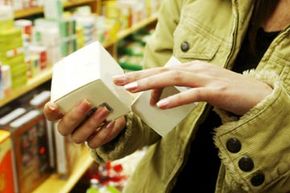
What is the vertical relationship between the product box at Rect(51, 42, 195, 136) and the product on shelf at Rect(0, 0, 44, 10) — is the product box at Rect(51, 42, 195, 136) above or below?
above

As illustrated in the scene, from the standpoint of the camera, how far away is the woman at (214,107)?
657 mm

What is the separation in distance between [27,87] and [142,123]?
73 cm

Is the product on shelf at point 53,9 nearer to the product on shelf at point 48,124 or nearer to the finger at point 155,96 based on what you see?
the product on shelf at point 48,124

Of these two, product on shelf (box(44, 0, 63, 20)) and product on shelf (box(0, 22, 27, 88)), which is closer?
product on shelf (box(0, 22, 27, 88))

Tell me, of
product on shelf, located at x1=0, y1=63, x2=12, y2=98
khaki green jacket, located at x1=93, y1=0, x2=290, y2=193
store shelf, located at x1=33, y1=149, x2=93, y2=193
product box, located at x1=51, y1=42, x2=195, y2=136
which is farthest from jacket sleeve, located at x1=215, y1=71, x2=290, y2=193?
store shelf, located at x1=33, y1=149, x2=93, y2=193

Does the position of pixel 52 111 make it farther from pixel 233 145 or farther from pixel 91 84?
pixel 233 145

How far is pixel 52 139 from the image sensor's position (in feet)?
5.71

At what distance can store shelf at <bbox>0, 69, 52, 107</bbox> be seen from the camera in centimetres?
142

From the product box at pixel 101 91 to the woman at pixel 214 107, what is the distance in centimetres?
2

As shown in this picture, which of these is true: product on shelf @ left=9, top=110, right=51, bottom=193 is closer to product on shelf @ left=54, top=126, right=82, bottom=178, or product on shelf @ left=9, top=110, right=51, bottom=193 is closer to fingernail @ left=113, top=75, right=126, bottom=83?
product on shelf @ left=54, top=126, right=82, bottom=178

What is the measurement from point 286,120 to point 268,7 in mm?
264

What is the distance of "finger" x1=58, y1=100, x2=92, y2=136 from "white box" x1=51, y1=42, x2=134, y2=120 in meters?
0.01

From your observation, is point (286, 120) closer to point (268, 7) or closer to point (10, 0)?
point (268, 7)

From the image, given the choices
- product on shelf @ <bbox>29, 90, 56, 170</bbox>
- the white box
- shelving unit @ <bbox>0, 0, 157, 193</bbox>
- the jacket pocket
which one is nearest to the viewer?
the white box
